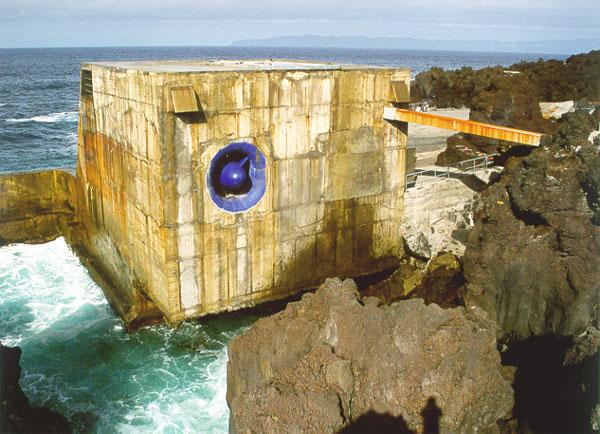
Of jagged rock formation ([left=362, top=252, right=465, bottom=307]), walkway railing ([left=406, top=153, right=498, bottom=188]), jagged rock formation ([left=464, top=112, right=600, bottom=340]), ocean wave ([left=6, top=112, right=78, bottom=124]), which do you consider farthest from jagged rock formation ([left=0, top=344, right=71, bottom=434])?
ocean wave ([left=6, top=112, right=78, bottom=124])

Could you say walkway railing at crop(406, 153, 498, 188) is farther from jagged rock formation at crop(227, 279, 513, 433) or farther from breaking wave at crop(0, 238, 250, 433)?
jagged rock formation at crop(227, 279, 513, 433)

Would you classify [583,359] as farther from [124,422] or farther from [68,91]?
[68,91]

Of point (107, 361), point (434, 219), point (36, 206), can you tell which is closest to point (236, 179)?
point (107, 361)

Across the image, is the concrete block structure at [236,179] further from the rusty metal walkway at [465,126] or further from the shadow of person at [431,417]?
the shadow of person at [431,417]

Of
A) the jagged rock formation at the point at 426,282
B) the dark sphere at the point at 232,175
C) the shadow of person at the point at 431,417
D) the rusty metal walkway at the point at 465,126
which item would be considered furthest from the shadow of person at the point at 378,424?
the rusty metal walkway at the point at 465,126

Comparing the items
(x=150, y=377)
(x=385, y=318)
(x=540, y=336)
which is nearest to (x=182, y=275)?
(x=150, y=377)

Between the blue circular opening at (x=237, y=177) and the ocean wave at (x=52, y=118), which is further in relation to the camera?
the ocean wave at (x=52, y=118)

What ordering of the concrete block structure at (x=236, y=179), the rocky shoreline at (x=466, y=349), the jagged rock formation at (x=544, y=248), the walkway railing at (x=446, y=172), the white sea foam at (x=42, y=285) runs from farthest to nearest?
the walkway railing at (x=446, y=172), the white sea foam at (x=42, y=285), the concrete block structure at (x=236, y=179), the jagged rock formation at (x=544, y=248), the rocky shoreline at (x=466, y=349)
